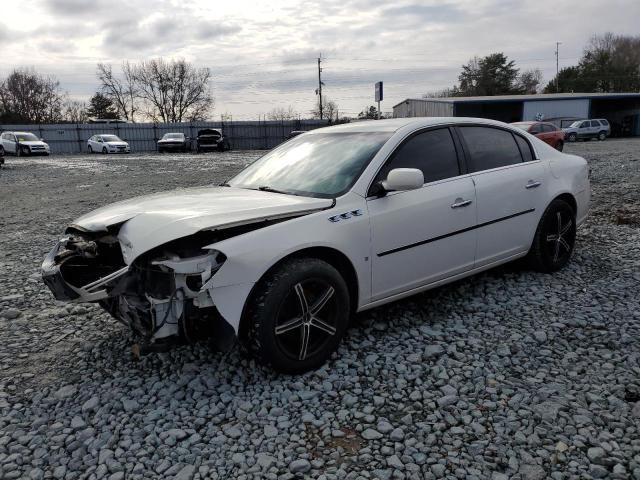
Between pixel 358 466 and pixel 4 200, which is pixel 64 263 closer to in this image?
pixel 358 466

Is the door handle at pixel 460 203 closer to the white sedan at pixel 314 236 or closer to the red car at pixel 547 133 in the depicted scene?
the white sedan at pixel 314 236

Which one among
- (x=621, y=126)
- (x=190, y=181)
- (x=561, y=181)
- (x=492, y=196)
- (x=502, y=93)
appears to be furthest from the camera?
(x=502, y=93)

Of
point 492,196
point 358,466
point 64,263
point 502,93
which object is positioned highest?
point 502,93

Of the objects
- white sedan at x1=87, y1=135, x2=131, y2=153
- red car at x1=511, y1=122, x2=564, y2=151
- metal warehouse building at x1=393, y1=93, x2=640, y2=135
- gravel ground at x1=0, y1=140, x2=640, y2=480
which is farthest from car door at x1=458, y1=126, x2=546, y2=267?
metal warehouse building at x1=393, y1=93, x2=640, y2=135

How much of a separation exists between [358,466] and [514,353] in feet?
5.19

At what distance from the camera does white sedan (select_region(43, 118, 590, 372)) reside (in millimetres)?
2980

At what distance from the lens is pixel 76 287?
338 cm

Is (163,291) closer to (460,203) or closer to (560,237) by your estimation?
(460,203)

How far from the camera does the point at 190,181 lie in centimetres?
1477

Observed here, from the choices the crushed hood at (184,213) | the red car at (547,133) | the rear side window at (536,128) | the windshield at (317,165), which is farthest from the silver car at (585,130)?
the crushed hood at (184,213)

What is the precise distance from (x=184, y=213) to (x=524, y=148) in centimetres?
329

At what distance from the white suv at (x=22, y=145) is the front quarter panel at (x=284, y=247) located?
30952 millimetres

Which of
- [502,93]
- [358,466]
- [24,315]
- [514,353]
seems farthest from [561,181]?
[502,93]

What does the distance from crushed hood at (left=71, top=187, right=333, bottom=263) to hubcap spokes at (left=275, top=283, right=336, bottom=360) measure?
54cm
